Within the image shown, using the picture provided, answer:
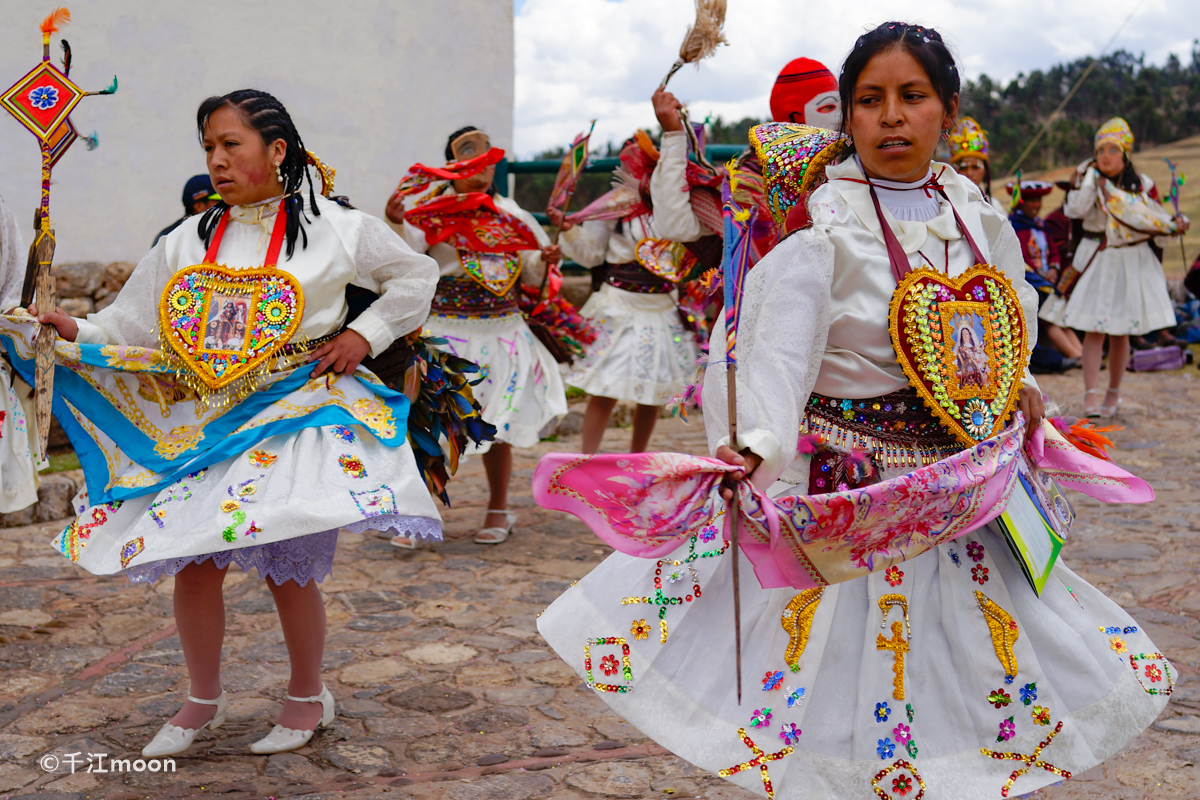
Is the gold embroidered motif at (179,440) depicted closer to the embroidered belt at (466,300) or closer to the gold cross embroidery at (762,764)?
the gold cross embroidery at (762,764)

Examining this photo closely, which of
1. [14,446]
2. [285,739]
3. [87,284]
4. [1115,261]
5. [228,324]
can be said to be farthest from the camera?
[1115,261]

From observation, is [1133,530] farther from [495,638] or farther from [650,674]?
[650,674]

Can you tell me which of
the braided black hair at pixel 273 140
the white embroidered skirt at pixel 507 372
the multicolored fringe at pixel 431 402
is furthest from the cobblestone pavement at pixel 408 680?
the braided black hair at pixel 273 140

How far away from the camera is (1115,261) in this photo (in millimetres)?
9109

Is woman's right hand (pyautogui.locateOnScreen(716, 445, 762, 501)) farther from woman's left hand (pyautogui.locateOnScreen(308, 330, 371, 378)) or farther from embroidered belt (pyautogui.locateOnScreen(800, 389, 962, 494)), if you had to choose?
woman's left hand (pyautogui.locateOnScreen(308, 330, 371, 378))

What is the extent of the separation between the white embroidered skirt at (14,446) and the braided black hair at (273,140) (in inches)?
41.0

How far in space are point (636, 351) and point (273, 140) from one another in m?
3.31

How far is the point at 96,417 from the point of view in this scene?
3264 mm

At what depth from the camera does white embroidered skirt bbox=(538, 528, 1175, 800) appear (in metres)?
2.17

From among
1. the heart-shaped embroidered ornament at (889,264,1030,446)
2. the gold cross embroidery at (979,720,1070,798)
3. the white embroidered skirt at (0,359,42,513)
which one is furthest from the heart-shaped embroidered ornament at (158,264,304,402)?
the gold cross embroidery at (979,720,1070,798)

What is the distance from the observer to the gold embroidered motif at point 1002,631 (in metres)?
2.22

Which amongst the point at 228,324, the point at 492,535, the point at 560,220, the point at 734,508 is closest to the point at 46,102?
the point at 228,324

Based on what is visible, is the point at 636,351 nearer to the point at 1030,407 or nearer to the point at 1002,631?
the point at 1030,407

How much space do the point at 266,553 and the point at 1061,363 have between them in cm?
1028
